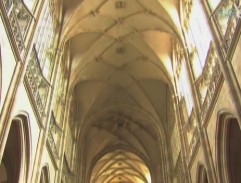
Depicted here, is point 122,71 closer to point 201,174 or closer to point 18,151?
point 201,174

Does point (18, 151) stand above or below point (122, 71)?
below

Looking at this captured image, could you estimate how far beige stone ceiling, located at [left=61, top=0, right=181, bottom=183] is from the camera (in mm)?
17703

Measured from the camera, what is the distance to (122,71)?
2225 cm

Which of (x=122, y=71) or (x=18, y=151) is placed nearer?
(x=18, y=151)

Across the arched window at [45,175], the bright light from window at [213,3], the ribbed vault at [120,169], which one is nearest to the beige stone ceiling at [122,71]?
the ribbed vault at [120,169]

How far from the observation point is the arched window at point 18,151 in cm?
1080

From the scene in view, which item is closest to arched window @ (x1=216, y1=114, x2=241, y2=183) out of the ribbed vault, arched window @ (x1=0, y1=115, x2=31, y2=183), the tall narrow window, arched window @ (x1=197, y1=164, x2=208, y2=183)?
arched window @ (x1=197, y1=164, x2=208, y2=183)

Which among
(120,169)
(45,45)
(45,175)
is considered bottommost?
(45,175)

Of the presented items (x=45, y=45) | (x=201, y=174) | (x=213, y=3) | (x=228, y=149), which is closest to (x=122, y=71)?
(x=45, y=45)

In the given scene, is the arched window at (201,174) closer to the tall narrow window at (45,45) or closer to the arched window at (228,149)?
the arched window at (228,149)

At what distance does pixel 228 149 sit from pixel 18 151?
258 inches

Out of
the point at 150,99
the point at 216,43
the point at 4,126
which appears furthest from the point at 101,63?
the point at 4,126

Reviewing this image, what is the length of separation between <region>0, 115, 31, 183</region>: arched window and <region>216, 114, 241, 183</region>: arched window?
6.05 m

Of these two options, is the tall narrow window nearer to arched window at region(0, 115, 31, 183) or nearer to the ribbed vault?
arched window at region(0, 115, 31, 183)
